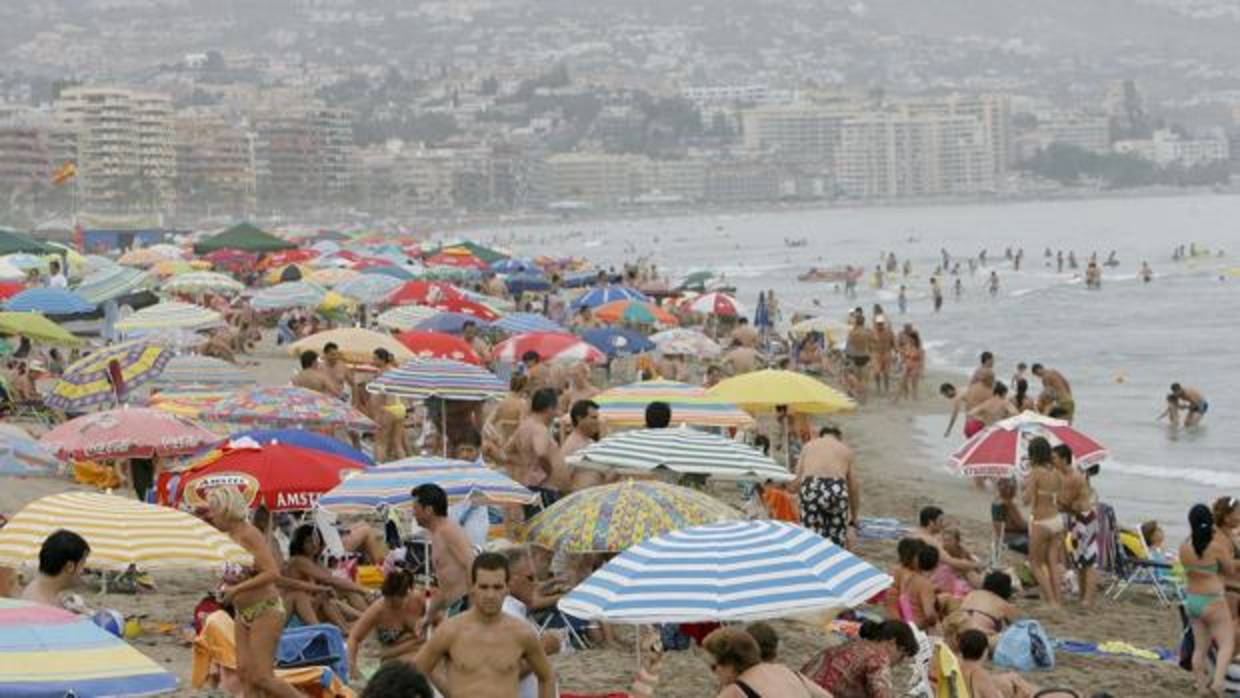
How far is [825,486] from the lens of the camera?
11875 mm

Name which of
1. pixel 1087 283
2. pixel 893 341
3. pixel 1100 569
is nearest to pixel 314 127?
pixel 1087 283

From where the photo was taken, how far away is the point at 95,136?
144 meters

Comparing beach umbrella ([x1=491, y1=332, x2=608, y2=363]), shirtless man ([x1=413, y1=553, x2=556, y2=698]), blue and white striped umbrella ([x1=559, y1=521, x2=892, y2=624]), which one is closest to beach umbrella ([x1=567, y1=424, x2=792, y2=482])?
blue and white striped umbrella ([x1=559, y1=521, x2=892, y2=624])

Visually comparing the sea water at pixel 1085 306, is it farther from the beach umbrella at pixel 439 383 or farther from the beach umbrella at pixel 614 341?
the beach umbrella at pixel 439 383

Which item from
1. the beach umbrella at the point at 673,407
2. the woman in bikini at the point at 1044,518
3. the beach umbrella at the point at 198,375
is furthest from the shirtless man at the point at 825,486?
the beach umbrella at the point at 198,375

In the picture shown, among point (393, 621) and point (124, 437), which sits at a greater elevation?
point (124, 437)

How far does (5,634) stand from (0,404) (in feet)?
36.2

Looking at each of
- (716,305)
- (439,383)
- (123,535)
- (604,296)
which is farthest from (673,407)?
(716,305)

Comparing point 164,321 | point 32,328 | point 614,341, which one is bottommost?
point 614,341

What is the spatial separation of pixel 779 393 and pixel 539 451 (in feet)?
10.6

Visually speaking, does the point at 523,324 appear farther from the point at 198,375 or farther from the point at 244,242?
the point at 244,242

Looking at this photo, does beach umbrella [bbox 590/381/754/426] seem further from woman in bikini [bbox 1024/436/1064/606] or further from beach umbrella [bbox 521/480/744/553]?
beach umbrella [bbox 521/480/744/553]

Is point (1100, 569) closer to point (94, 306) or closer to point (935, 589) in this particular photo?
point (935, 589)

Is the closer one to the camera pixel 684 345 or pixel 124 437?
pixel 124 437
